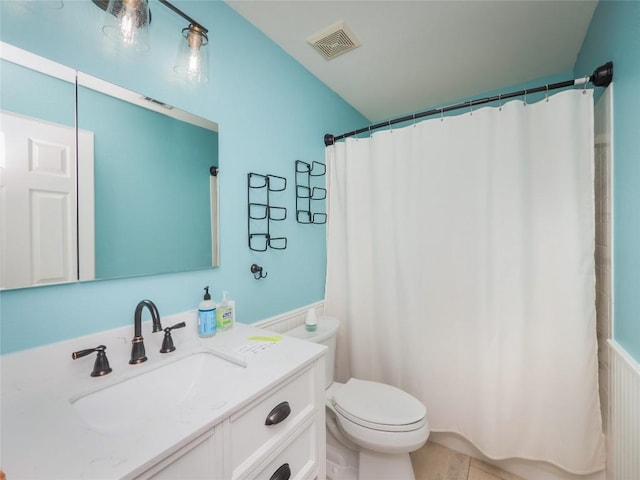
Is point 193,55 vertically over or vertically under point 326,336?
over

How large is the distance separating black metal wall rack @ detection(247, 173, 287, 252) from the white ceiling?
79cm

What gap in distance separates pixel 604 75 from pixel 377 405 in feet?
5.67

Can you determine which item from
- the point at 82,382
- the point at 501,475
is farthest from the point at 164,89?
the point at 501,475

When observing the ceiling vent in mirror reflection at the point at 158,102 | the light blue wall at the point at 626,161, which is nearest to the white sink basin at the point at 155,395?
the ceiling vent in mirror reflection at the point at 158,102

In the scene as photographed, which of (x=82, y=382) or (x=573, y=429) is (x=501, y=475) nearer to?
(x=573, y=429)

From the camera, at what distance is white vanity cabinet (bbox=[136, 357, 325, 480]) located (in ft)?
1.95

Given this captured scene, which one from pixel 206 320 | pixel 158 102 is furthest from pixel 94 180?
pixel 206 320

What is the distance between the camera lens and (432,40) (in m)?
1.50

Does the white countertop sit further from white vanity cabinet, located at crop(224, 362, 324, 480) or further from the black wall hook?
the black wall hook

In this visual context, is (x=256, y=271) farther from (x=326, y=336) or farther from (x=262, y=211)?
(x=326, y=336)

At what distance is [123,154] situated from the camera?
95 cm

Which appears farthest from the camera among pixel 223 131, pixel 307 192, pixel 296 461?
pixel 307 192

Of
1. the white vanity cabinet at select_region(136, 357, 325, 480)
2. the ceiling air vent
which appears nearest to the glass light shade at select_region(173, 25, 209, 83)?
the ceiling air vent

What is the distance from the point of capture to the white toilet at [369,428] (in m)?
1.15
